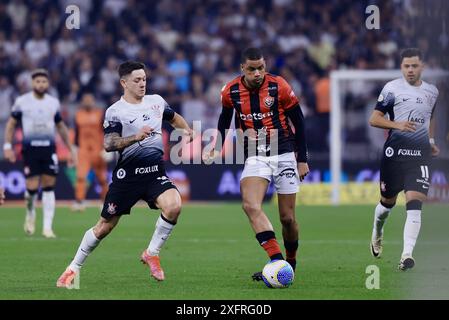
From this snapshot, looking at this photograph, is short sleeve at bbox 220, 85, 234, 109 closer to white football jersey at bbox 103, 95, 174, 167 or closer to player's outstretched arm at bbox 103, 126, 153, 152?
white football jersey at bbox 103, 95, 174, 167

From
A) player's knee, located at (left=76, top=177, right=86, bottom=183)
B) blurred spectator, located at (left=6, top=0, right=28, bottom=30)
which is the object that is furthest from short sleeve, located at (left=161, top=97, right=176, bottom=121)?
blurred spectator, located at (left=6, top=0, right=28, bottom=30)

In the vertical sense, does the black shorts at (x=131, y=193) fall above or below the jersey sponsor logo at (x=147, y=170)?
below

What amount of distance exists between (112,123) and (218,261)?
11.9ft

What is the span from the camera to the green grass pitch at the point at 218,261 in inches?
456

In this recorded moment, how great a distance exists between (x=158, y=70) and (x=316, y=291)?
65.3 feet

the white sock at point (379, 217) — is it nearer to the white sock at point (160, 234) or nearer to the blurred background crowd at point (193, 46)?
the white sock at point (160, 234)

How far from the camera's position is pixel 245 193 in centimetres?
1217

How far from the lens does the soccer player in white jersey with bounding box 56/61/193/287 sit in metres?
12.1

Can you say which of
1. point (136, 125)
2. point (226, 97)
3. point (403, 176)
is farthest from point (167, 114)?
point (403, 176)

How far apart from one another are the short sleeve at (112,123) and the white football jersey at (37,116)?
22.9 ft

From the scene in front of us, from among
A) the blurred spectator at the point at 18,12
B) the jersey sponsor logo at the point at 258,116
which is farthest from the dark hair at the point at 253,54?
the blurred spectator at the point at 18,12

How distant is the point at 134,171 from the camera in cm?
1230

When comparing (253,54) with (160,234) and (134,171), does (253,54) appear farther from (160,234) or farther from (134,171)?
(160,234)
